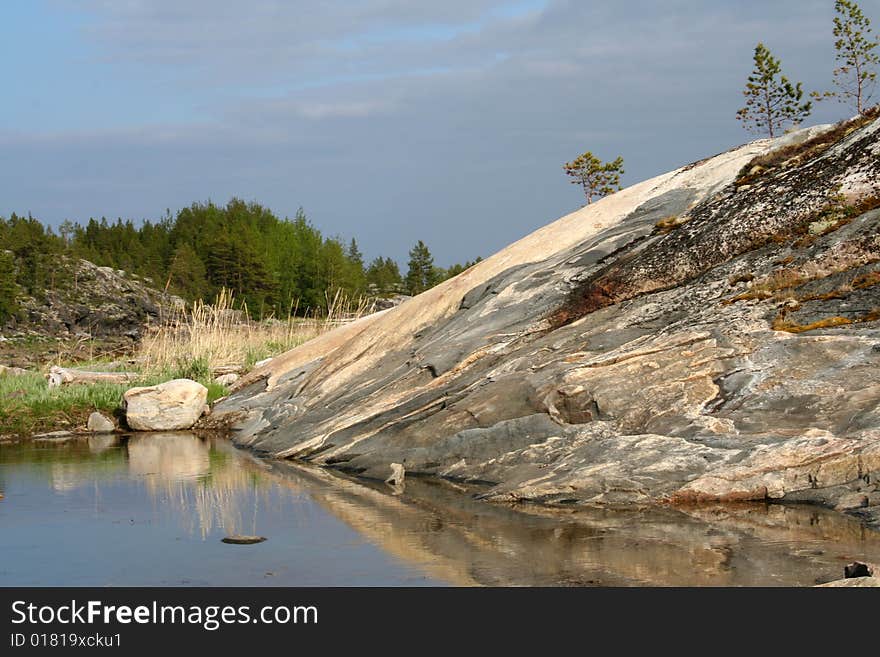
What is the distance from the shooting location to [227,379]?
21.0m

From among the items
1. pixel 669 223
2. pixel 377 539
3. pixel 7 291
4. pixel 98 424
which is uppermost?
pixel 7 291

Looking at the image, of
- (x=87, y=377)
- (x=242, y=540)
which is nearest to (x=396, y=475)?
(x=242, y=540)

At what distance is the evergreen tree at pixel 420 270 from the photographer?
74.3 metres

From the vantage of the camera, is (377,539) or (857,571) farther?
(377,539)

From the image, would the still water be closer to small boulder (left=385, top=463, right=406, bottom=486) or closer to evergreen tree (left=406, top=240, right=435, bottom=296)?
small boulder (left=385, top=463, right=406, bottom=486)

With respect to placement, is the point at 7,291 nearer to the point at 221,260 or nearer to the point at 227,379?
the point at 221,260

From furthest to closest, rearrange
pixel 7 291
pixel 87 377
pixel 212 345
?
pixel 7 291 < pixel 212 345 < pixel 87 377

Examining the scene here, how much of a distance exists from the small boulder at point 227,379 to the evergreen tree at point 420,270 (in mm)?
52543

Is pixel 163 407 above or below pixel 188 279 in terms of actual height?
below

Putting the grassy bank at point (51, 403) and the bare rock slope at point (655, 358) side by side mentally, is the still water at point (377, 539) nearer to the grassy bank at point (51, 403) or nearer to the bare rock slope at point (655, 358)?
the bare rock slope at point (655, 358)

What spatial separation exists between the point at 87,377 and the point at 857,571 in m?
18.6

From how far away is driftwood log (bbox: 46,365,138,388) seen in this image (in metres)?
21.0

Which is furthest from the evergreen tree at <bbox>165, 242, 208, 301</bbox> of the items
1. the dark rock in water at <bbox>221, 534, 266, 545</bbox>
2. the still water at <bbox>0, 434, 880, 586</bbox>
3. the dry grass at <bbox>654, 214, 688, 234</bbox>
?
the dark rock in water at <bbox>221, 534, 266, 545</bbox>

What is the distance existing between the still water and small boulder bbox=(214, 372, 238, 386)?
8.72 m
